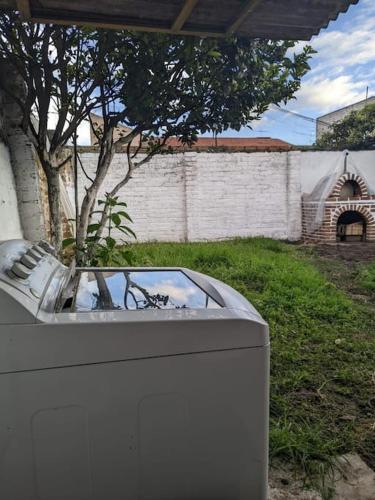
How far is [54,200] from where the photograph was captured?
2.61 m

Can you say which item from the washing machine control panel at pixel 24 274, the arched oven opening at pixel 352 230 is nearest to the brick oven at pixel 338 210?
the arched oven opening at pixel 352 230

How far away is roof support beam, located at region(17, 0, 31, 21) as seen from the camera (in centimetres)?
129

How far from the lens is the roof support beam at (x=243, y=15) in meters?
1.31

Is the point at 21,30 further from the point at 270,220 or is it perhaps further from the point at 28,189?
the point at 270,220

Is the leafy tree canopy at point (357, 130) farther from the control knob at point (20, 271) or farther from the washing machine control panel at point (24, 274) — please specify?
the control knob at point (20, 271)

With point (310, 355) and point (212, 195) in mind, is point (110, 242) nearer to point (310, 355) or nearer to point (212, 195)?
point (310, 355)

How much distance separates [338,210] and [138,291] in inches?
270

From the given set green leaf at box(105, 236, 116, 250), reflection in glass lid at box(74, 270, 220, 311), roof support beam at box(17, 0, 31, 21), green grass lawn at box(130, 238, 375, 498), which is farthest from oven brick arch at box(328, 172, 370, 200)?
roof support beam at box(17, 0, 31, 21)

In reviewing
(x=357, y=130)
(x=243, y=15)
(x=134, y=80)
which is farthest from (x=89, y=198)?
(x=357, y=130)

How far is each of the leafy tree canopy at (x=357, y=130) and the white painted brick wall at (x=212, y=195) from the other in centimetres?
383

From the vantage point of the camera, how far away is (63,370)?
79 centimetres

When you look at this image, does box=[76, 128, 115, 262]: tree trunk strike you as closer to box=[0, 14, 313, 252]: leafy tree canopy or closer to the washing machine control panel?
box=[0, 14, 313, 252]: leafy tree canopy

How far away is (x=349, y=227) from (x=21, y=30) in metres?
6.88

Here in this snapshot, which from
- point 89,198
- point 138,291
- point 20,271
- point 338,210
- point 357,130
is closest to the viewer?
point 20,271
